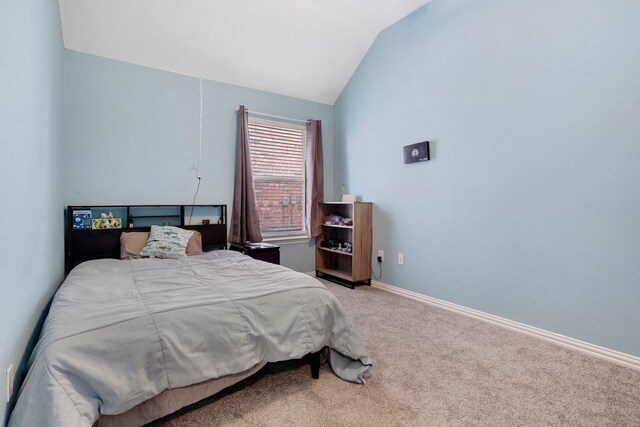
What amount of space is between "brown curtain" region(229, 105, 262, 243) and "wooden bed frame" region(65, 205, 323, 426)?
0.44 feet

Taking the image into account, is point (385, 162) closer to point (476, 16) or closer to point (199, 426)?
point (476, 16)

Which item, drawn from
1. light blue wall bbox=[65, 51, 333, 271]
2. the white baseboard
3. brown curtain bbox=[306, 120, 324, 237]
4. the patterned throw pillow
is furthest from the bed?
brown curtain bbox=[306, 120, 324, 237]

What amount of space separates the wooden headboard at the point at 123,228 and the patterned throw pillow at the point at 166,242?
0.87 ft

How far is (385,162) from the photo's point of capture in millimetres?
3752

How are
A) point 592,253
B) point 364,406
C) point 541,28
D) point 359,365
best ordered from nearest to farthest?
point 364,406 < point 359,365 < point 592,253 < point 541,28

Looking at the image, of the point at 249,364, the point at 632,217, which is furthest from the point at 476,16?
the point at 249,364

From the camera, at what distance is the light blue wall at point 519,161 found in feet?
6.71

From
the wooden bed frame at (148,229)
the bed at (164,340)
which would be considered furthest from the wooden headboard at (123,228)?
the bed at (164,340)

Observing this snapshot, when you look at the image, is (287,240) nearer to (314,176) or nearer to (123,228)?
(314,176)

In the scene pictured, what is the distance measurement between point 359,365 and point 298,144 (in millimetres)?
3162

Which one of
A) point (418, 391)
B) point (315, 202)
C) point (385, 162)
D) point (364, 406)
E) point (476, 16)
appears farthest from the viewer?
point (315, 202)

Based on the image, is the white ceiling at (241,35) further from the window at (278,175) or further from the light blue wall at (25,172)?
the light blue wall at (25,172)

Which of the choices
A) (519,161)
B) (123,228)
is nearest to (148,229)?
(123,228)

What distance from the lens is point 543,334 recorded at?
2381 mm
